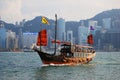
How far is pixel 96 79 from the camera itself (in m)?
58.7

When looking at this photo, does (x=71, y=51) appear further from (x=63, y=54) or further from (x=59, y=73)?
(x=59, y=73)

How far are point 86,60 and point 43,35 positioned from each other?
14452 millimetres

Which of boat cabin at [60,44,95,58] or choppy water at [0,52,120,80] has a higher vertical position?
boat cabin at [60,44,95,58]

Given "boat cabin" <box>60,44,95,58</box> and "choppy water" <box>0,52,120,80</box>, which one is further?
"boat cabin" <box>60,44,95,58</box>

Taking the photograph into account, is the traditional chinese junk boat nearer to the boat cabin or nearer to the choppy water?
the boat cabin

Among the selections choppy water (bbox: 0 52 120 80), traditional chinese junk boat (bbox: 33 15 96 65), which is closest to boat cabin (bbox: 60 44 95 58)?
traditional chinese junk boat (bbox: 33 15 96 65)

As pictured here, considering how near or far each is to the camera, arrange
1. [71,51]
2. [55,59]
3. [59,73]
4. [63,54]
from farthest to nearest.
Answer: [71,51] → [63,54] → [55,59] → [59,73]

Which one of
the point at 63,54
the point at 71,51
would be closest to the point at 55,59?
the point at 63,54

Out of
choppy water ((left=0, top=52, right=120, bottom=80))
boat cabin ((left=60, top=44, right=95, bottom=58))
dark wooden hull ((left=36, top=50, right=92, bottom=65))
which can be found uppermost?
boat cabin ((left=60, top=44, right=95, bottom=58))

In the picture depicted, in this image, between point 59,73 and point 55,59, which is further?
point 55,59

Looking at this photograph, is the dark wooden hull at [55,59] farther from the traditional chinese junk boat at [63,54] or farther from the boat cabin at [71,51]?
the boat cabin at [71,51]

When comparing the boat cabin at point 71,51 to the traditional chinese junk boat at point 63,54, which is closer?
the traditional chinese junk boat at point 63,54

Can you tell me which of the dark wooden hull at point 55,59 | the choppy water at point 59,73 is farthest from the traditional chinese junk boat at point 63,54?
the choppy water at point 59,73

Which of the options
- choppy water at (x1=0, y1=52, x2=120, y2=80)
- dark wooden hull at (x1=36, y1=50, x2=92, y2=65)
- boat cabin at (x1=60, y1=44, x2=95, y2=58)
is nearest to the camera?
choppy water at (x1=0, y1=52, x2=120, y2=80)
